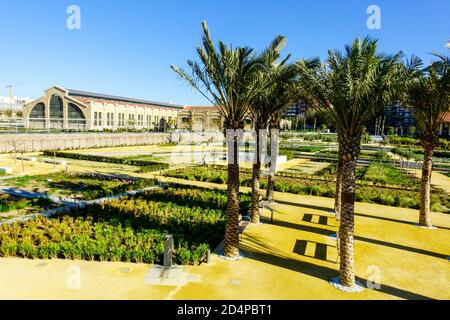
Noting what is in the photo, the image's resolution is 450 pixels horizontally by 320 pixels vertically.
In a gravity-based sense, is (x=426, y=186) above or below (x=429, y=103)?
below

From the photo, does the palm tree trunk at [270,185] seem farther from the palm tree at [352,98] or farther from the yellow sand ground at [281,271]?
the palm tree at [352,98]

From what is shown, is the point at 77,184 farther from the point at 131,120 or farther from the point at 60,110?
the point at 131,120

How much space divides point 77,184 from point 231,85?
17520mm

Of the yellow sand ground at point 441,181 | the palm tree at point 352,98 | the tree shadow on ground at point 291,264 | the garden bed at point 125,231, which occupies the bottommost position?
the tree shadow on ground at point 291,264

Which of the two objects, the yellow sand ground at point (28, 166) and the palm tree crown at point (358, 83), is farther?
the yellow sand ground at point (28, 166)

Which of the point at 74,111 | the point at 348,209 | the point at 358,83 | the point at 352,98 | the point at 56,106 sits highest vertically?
the point at 56,106

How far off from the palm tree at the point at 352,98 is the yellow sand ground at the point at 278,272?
1.52 meters

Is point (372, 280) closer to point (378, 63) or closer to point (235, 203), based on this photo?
point (235, 203)

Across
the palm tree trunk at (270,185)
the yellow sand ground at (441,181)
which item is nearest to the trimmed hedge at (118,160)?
the palm tree trunk at (270,185)

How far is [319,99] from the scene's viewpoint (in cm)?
1184

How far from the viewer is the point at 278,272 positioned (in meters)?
11.0

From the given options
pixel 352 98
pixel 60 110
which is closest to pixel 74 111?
pixel 60 110

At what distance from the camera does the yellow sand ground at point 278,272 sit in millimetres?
9516
